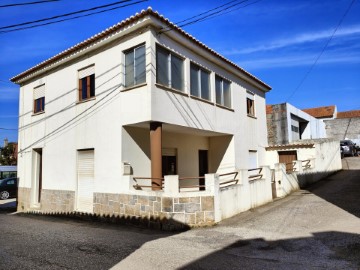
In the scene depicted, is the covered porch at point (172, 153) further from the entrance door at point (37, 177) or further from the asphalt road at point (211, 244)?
the entrance door at point (37, 177)

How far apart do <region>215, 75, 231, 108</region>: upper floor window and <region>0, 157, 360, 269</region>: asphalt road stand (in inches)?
232

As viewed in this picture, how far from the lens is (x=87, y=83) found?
12.8 m

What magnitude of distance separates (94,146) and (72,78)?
11.7 feet

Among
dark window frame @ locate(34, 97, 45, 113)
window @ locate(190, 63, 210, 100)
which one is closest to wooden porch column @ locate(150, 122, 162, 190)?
window @ locate(190, 63, 210, 100)

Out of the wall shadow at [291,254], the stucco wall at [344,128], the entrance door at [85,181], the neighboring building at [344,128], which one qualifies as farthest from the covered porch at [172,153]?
the neighboring building at [344,128]

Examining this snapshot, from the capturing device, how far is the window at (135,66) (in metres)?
10.5

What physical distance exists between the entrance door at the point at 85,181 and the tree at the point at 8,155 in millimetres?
32948

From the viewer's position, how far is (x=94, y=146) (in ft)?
39.1

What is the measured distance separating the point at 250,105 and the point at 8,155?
35.6m

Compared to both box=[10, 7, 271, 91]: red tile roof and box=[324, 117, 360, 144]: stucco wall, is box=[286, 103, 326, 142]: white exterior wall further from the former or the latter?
box=[10, 7, 271, 91]: red tile roof

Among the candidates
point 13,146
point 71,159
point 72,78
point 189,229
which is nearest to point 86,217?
point 71,159

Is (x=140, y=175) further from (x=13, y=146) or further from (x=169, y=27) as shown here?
(x=13, y=146)

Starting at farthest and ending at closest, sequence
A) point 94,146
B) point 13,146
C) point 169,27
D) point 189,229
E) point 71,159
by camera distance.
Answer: point 13,146 < point 71,159 < point 94,146 < point 169,27 < point 189,229

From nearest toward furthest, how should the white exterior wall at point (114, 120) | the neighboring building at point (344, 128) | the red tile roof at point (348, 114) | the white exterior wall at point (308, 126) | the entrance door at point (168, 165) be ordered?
the white exterior wall at point (114, 120), the entrance door at point (168, 165), the white exterior wall at point (308, 126), the neighboring building at point (344, 128), the red tile roof at point (348, 114)
